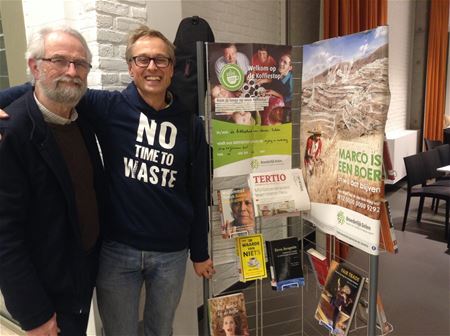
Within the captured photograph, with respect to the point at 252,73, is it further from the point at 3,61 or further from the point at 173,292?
the point at 3,61

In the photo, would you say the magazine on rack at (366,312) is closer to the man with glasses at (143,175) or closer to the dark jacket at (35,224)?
the man with glasses at (143,175)

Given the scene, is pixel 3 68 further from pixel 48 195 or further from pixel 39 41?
pixel 48 195

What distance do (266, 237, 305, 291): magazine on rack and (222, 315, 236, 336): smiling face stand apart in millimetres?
254

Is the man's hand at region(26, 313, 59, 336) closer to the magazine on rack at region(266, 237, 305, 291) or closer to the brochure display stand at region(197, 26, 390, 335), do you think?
the brochure display stand at region(197, 26, 390, 335)

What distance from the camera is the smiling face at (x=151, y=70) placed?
1.39 metres

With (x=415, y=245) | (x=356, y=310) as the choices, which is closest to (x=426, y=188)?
(x=415, y=245)

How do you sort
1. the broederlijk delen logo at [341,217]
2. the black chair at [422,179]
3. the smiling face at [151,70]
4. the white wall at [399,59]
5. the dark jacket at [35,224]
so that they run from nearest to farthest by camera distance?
the dark jacket at [35,224], the smiling face at [151,70], the broederlijk delen logo at [341,217], the black chair at [422,179], the white wall at [399,59]

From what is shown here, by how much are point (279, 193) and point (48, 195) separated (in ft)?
3.18

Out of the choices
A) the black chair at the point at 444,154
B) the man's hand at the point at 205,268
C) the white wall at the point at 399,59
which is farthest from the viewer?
the white wall at the point at 399,59

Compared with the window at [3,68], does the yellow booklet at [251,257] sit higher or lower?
lower

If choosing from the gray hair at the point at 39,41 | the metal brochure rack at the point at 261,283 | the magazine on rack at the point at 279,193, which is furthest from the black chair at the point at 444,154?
the gray hair at the point at 39,41

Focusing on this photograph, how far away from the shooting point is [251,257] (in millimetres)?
1772

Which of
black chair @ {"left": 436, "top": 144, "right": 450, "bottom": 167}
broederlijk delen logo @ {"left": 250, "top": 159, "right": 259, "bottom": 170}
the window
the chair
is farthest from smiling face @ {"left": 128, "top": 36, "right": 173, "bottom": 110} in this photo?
the chair

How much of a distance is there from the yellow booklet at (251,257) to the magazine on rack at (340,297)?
0.30 metres
